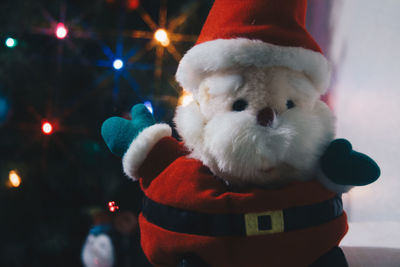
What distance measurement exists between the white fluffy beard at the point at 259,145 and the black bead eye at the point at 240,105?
0.02 metres

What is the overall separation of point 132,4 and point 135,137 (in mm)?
555

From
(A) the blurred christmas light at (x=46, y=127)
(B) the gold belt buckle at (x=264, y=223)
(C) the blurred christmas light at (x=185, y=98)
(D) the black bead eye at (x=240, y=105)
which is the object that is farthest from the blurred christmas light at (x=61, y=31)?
Result: (B) the gold belt buckle at (x=264, y=223)

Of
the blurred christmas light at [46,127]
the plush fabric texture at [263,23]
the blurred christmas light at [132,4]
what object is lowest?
the plush fabric texture at [263,23]

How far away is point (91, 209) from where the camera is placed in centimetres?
95

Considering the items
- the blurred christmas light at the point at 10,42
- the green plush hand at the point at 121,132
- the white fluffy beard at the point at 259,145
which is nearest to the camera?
the white fluffy beard at the point at 259,145

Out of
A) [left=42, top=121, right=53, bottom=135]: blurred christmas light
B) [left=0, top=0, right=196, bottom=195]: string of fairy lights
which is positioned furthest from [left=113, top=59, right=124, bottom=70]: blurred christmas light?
[left=42, top=121, right=53, bottom=135]: blurred christmas light

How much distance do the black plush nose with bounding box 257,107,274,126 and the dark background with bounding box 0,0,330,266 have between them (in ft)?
1.74

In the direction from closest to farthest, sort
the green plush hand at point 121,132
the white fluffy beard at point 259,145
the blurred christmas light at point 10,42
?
1. the white fluffy beard at point 259,145
2. the green plush hand at point 121,132
3. the blurred christmas light at point 10,42

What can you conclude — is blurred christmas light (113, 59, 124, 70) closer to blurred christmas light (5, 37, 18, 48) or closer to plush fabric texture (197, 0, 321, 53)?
blurred christmas light (5, 37, 18, 48)

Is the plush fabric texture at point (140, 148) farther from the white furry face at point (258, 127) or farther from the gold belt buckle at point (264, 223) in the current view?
the gold belt buckle at point (264, 223)

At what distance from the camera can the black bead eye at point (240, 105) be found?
474 millimetres

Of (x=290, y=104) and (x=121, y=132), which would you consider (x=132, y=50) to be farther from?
(x=290, y=104)

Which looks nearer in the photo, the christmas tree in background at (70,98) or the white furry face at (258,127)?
the white furry face at (258,127)

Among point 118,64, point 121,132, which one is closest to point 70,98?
point 118,64
